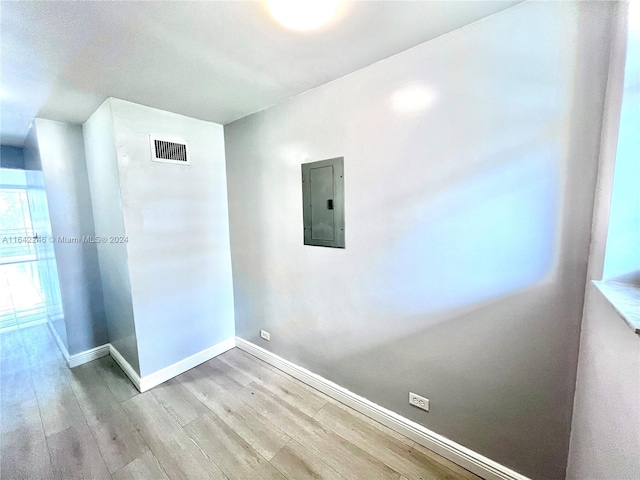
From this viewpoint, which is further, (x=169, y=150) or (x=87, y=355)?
(x=87, y=355)

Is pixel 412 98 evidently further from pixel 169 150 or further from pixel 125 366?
pixel 125 366

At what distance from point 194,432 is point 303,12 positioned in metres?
2.56

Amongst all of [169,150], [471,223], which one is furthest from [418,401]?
[169,150]

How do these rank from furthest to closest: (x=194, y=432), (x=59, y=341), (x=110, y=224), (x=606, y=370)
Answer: (x=59, y=341)
(x=110, y=224)
(x=194, y=432)
(x=606, y=370)

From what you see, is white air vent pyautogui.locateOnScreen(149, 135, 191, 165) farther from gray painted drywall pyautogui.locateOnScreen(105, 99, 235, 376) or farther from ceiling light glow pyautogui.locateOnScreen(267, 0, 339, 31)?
ceiling light glow pyautogui.locateOnScreen(267, 0, 339, 31)

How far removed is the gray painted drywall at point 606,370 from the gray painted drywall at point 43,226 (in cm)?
383

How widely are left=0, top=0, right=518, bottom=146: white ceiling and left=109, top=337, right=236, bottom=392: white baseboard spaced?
2297 mm

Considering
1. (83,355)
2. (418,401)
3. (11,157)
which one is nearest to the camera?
(418,401)

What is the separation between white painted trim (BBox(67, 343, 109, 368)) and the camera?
2461mm

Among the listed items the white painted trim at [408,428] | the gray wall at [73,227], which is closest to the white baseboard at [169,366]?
the gray wall at [73,227]

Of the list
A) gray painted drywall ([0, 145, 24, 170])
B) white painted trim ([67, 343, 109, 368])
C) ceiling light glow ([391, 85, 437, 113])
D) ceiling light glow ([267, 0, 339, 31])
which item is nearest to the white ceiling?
ceiling light glow ([267, 0, 339, 31])

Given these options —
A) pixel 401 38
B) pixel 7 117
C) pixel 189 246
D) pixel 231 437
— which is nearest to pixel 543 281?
pixel 401 38

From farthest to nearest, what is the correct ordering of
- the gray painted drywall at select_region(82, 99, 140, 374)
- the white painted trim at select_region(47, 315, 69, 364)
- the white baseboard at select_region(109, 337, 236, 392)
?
the white painted trim at select_region(47, 315, 69, 364), the white baseboard at select_region(109, 337, 236, 392), the gray painted drywall at select_region(82, 99, 140, 374)

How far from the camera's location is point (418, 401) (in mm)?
1573
